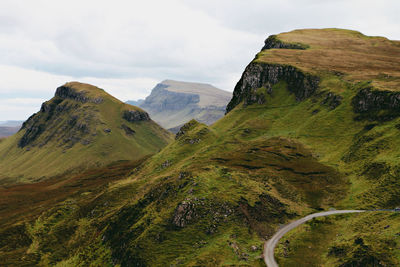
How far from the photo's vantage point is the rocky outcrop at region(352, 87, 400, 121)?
119 m

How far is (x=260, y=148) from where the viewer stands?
140625 millimetres

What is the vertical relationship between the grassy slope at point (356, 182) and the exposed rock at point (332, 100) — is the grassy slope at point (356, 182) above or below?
below

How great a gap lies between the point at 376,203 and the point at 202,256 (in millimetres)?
53614

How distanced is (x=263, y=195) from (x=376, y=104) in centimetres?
7948

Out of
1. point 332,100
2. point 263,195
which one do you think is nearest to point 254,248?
point 263,195

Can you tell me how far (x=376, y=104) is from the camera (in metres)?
128

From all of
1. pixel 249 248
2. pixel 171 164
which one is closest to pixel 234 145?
pixel 171 164

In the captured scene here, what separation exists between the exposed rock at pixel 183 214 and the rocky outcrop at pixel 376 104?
312 feet

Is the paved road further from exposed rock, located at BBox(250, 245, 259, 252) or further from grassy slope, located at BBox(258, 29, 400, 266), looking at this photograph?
exposed rock, located at BBox(250, 245, 259, 252)

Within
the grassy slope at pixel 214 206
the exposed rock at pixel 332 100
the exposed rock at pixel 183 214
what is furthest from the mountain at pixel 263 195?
the exposed rock at pixel 332 100

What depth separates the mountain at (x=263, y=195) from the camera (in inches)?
2776

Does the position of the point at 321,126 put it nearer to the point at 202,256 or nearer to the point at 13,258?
the point at 202,256

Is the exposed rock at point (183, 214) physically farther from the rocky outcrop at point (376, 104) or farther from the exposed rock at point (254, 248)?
the rocky outcrop at point (376, 104)

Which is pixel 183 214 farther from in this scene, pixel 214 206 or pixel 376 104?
pixel 376 104
